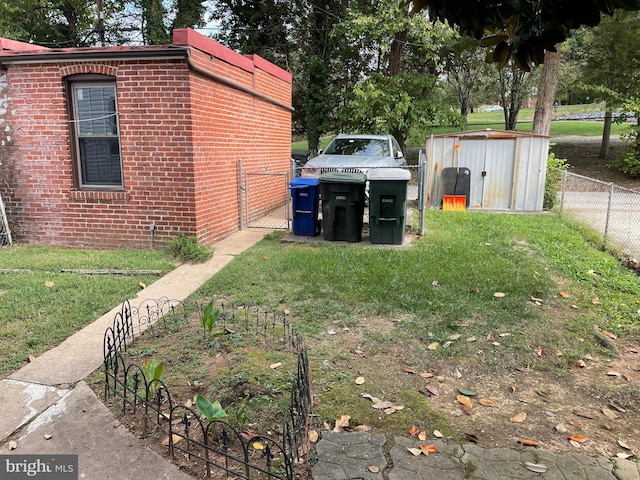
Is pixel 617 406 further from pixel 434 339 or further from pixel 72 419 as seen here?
pixel 72 419

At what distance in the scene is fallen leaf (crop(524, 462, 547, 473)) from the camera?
265 centimetres

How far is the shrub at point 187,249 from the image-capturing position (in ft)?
23.3

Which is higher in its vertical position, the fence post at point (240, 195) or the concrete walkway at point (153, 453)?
the fence post at point (240, 195)

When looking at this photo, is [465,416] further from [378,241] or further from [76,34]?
[76,34]

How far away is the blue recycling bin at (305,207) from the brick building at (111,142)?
1.36 metres

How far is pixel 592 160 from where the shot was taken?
22688mm

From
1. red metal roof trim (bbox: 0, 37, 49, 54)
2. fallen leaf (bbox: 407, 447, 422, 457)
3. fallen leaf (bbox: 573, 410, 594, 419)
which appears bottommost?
fallen leaf (bbox: 573, 410, 594, 419)

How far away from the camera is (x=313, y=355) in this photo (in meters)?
4.01

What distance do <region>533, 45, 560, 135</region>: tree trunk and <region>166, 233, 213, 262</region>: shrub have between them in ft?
39.4

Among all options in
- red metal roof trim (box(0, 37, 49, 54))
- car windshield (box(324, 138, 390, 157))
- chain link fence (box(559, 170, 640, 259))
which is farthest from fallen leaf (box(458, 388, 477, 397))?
car windshield (box(324, 138, 390, 157))

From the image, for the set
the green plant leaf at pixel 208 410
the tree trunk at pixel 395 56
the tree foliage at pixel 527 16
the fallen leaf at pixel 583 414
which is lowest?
the fallen leaf at pixel 583 414

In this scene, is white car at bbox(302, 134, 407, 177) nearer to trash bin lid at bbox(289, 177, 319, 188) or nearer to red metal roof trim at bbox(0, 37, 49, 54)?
trash bin lid at bbox(289, 177, 319, 188)

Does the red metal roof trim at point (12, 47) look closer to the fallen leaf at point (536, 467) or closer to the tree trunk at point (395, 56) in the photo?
the fallen leaf at point (536, 467)

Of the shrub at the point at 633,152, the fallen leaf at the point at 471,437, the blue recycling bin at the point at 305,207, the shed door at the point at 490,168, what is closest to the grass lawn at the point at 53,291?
the blue recycling bin at the point at 305,207
